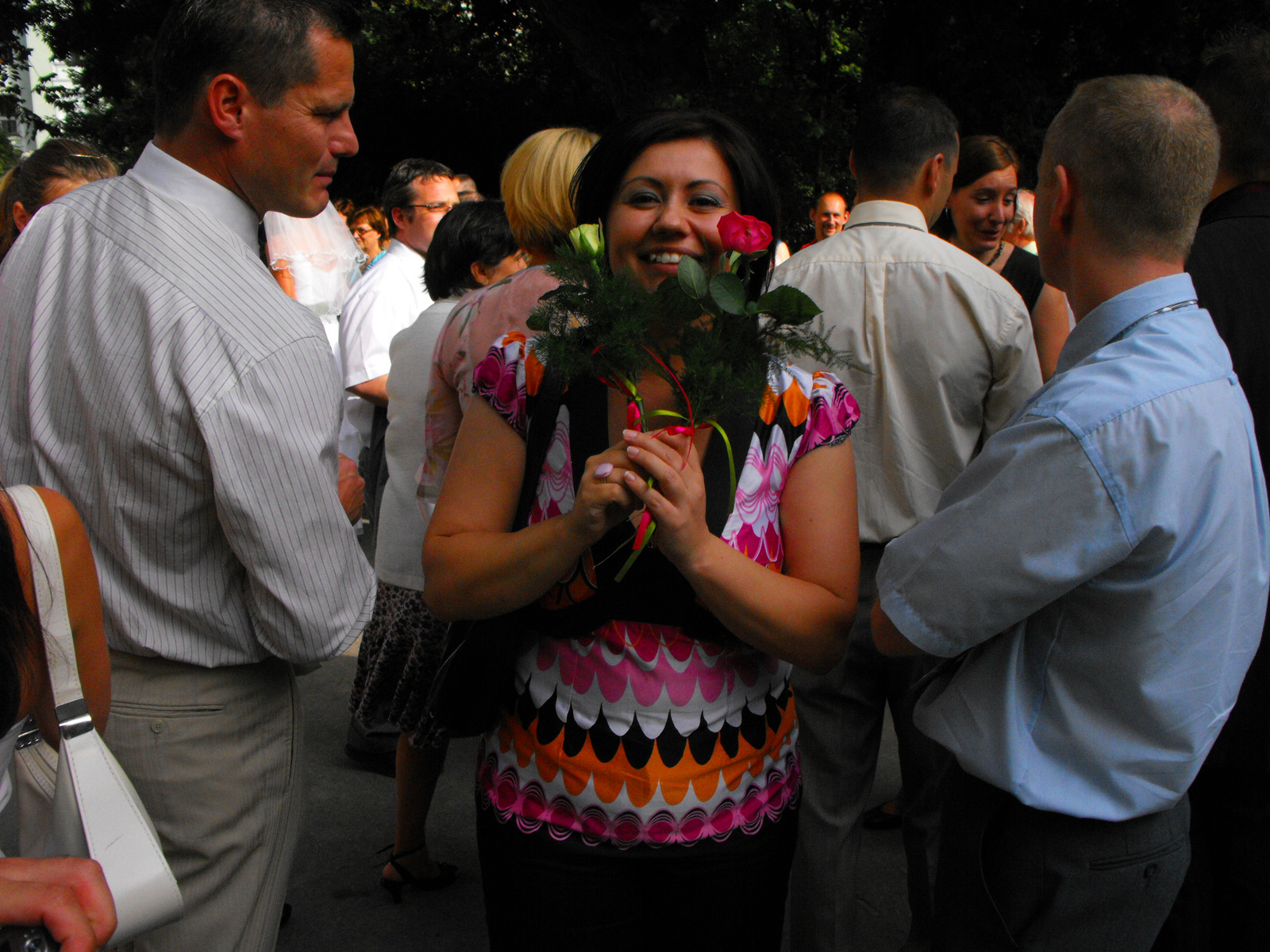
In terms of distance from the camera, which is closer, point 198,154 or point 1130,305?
point 1130,305

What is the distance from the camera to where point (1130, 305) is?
5.28 ft

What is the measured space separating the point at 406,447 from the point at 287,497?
160 cm

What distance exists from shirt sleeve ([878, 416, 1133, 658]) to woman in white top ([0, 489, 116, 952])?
1250 mm

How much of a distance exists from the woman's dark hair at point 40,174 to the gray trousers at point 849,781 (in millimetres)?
3147

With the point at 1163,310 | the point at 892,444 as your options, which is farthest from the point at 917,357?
the point at 1163,310

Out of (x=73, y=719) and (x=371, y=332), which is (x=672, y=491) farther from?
(x=371, y=332)

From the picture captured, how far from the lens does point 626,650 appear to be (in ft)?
5.49

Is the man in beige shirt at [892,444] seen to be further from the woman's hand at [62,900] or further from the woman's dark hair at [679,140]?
the woman's hand at [62,900]

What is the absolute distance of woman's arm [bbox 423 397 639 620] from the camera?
1.52 m

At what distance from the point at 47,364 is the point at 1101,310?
187cm

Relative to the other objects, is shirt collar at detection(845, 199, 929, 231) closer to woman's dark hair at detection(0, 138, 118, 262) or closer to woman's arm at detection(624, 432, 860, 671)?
woman's arm at detection(624, 432, 860, 671)

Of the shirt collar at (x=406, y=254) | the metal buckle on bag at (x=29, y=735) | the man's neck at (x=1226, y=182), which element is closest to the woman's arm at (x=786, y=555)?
the metal buckle on bag at (x=29, y=735)

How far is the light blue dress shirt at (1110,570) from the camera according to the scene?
4.81ft

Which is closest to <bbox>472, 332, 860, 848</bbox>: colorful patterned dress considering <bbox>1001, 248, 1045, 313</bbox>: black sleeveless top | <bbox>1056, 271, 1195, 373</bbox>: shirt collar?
<bbox>1056, 271, 1195, 373</bbox>: shirt collar
